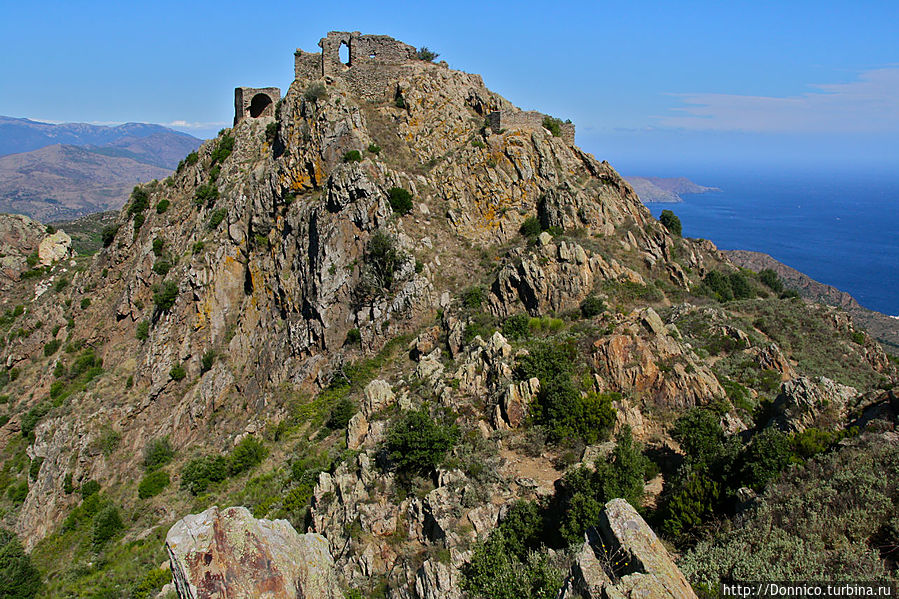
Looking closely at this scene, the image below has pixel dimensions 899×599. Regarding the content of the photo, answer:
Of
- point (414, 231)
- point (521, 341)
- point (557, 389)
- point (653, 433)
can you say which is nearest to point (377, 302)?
point (414, 231)

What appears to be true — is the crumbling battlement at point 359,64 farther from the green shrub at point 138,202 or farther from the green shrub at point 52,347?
the green shrub at point 52,347

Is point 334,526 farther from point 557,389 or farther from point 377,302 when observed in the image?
point 377,302

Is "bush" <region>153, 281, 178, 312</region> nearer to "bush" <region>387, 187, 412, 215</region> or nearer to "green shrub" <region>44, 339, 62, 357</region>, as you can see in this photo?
"green shrub" <region>44, 339, 62, 357</region>

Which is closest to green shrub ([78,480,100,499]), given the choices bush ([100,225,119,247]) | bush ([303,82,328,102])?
bush ([100,225,119,247])

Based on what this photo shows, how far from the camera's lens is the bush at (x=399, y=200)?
31344mm

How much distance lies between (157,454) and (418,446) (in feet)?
70.6

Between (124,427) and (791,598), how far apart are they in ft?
117

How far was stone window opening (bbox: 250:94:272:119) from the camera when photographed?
40969 millimetres

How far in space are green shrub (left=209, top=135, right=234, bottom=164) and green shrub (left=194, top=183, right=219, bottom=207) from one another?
7.86 ft

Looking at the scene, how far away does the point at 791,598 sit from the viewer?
7.97 meters

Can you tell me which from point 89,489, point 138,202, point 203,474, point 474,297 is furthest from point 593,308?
point 138,202

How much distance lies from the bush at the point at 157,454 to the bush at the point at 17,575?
658cm

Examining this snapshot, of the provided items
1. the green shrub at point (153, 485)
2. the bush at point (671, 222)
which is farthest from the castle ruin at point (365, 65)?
the green shrub at point (153, 485)

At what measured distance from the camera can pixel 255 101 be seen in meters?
41.2
